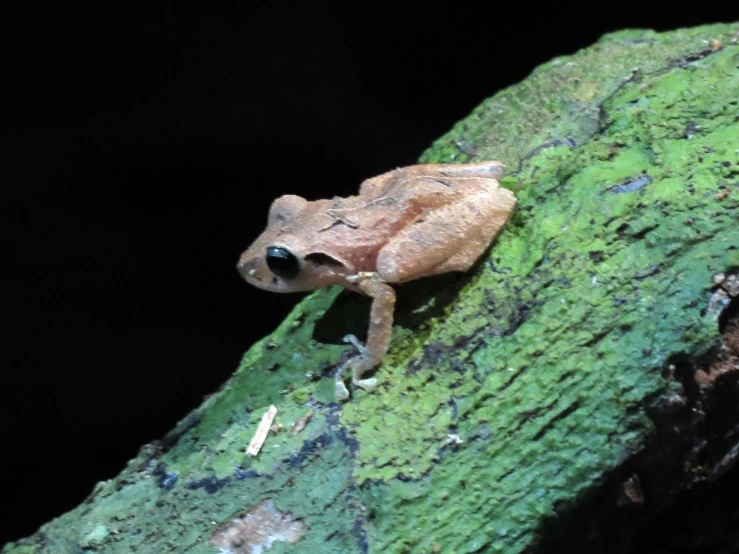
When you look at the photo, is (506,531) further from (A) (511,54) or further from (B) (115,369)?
(A) (511,54)

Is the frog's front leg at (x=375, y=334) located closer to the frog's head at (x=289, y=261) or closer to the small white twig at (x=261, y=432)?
the frog's head at (x=289, y=261)

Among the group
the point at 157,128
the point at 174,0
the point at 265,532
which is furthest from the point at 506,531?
the point at 174,0

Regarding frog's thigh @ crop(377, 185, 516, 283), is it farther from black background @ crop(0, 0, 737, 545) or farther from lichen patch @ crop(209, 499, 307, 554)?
black background @ crop(0, 0, 737, 545)

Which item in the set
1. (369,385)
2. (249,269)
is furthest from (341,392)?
(249,269)

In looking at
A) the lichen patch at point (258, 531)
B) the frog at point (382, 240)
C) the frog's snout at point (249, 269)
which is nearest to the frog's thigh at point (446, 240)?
the frog at point (382, 240)

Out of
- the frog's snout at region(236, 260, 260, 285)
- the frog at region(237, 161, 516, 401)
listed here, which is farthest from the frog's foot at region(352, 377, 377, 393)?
the frog's snout at region(236, 260, 260, 285)
